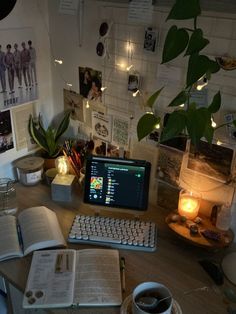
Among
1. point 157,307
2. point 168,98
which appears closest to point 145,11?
point 168,98

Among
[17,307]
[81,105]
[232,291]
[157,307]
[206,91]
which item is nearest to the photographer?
[157,307]

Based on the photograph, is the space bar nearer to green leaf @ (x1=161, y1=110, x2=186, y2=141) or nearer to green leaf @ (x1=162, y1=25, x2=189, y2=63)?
green leaf @ (x1=161, y1=110, x2=186, y2=141)

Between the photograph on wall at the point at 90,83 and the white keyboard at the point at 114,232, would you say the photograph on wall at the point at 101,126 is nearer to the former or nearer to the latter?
the photograph on wall at the point at 90,83

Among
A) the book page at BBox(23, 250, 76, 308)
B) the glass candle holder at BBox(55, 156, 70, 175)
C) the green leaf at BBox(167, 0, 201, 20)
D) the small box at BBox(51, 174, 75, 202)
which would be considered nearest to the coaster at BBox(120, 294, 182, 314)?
the book page at BBox(23, 250, 76, 308)

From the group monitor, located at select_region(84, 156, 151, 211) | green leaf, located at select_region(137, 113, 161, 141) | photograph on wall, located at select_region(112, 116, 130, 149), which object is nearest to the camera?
green leaf, located at select_region(137, 113, 161, 141)

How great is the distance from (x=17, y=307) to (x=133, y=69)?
41.3 inches

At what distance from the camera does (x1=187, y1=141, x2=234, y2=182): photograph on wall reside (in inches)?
49.1

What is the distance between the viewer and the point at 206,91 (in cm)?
121

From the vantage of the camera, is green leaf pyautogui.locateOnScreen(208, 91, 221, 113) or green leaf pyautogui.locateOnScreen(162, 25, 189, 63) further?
green leaf pyautogui.locateOnScreen(208, 91, 221, 113)

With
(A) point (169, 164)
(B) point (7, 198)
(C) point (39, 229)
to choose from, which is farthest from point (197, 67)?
(B) point (7, 198)

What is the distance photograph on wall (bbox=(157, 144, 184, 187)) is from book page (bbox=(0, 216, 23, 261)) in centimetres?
64

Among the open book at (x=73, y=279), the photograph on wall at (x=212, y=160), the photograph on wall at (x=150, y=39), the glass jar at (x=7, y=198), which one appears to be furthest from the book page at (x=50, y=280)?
the photograph on wall at (x=150, y=39)

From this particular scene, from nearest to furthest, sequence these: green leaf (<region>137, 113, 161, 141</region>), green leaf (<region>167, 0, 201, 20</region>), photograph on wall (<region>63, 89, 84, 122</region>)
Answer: green leaf (<region>167, 0, 201, 20</region>) < green leaf (<region>137, 113, 161, 141</region>) < photograph on wall (<region>63, 89, 84, 122</region>)

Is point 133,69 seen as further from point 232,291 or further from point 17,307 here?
point 17,307
